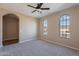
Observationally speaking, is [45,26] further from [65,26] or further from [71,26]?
[71,26]

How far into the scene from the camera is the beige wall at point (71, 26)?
487cm

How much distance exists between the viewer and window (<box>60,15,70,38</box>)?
554 cm

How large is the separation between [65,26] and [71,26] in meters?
0.63

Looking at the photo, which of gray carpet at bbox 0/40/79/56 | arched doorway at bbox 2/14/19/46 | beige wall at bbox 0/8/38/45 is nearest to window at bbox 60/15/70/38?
gray carpet at bbox 0/40/79/56

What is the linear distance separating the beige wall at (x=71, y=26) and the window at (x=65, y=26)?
28 cm

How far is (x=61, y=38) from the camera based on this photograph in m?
6.08

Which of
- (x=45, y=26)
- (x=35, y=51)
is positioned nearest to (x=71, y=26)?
(x=35, y=51)

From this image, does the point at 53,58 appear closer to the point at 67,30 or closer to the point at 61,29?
the point at 67,30

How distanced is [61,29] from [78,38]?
5.39ft

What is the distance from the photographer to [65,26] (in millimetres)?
5832

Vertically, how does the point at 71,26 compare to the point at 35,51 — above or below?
above

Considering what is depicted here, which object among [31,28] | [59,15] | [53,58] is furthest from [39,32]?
[53,58]

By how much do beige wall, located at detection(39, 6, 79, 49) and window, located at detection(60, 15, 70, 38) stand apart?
280 mm

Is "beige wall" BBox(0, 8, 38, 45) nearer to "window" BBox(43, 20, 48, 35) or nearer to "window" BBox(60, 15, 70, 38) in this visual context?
"window" BBox(43, 20, 48, 35)
